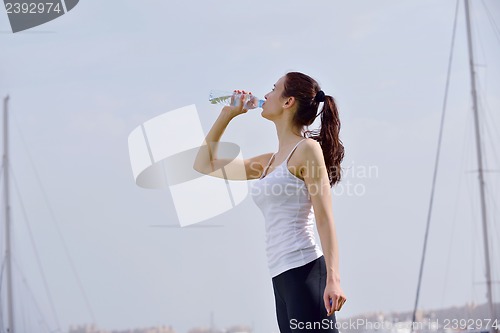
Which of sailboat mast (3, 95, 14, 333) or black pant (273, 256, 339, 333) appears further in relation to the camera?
sailboat mast (3, 95, 14, 333)

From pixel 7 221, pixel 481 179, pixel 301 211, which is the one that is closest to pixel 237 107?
pixel 301 211

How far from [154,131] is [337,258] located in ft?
6.40

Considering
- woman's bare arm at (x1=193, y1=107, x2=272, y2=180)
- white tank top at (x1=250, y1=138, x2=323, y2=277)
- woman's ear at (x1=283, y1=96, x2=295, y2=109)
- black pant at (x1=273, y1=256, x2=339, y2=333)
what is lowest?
black pant at (x1=273, y1=256, x2=339, y2=333)

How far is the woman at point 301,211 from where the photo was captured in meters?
1.64

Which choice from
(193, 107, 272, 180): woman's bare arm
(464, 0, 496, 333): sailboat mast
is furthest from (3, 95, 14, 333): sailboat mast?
(193, 107, 272, 180): woman's bare arm

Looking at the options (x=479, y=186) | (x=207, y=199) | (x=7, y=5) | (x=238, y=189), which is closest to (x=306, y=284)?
(x=238, y=189)

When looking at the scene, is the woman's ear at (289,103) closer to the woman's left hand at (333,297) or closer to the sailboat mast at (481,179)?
the woman's left hand at (333,297)

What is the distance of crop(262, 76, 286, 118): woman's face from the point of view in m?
1.85

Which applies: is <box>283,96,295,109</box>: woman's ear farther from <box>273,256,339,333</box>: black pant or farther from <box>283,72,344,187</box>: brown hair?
<box>273,256,339,333</box>: black pant

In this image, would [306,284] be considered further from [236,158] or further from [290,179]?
[236,158]

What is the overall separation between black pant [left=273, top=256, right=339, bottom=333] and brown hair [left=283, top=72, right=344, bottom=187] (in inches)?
12.1

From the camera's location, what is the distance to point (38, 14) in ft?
17.8

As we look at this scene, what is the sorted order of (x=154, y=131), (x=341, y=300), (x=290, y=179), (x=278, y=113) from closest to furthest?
(x=341, y=300) < (x=290, y=179) < (x=278, y=113) < (x=154, y=131)

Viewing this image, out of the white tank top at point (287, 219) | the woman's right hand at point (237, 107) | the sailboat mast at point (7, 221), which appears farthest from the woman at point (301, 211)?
the sailboat mast at point (7, 221)
